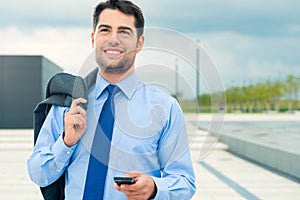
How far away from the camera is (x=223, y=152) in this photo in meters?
14.4

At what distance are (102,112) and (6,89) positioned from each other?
28.9 meters

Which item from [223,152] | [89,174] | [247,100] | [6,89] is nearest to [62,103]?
[89,174]

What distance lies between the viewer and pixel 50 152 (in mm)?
1744

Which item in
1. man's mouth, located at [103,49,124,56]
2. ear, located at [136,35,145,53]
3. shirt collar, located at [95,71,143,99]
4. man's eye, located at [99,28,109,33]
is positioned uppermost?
man's eye, located at [99,28,109,33]

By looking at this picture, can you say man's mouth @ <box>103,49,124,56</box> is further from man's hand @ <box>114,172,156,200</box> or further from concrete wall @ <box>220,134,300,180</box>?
concrete wall @ <box>220,134,300,180</box>

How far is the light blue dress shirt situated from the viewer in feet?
5.66

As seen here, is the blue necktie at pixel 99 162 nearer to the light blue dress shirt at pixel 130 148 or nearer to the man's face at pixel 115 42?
the light blue dress shirt at pixel 130 148

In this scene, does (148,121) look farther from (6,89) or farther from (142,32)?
(6,89)

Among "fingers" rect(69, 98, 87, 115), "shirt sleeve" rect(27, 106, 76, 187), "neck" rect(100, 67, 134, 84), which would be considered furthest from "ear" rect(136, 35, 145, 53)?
"shirt sleeve" rect(27, 106, 76, 187)

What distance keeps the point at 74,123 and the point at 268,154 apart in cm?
981

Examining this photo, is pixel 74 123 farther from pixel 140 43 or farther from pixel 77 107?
pixel 140 43

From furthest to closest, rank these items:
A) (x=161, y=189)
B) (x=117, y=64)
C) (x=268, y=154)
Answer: (x=268, y=154) → (x=117, y=64) → (x=161, y=189)

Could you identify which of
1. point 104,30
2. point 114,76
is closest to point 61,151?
point 114,76

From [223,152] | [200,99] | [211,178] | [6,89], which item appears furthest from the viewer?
[6,89]
